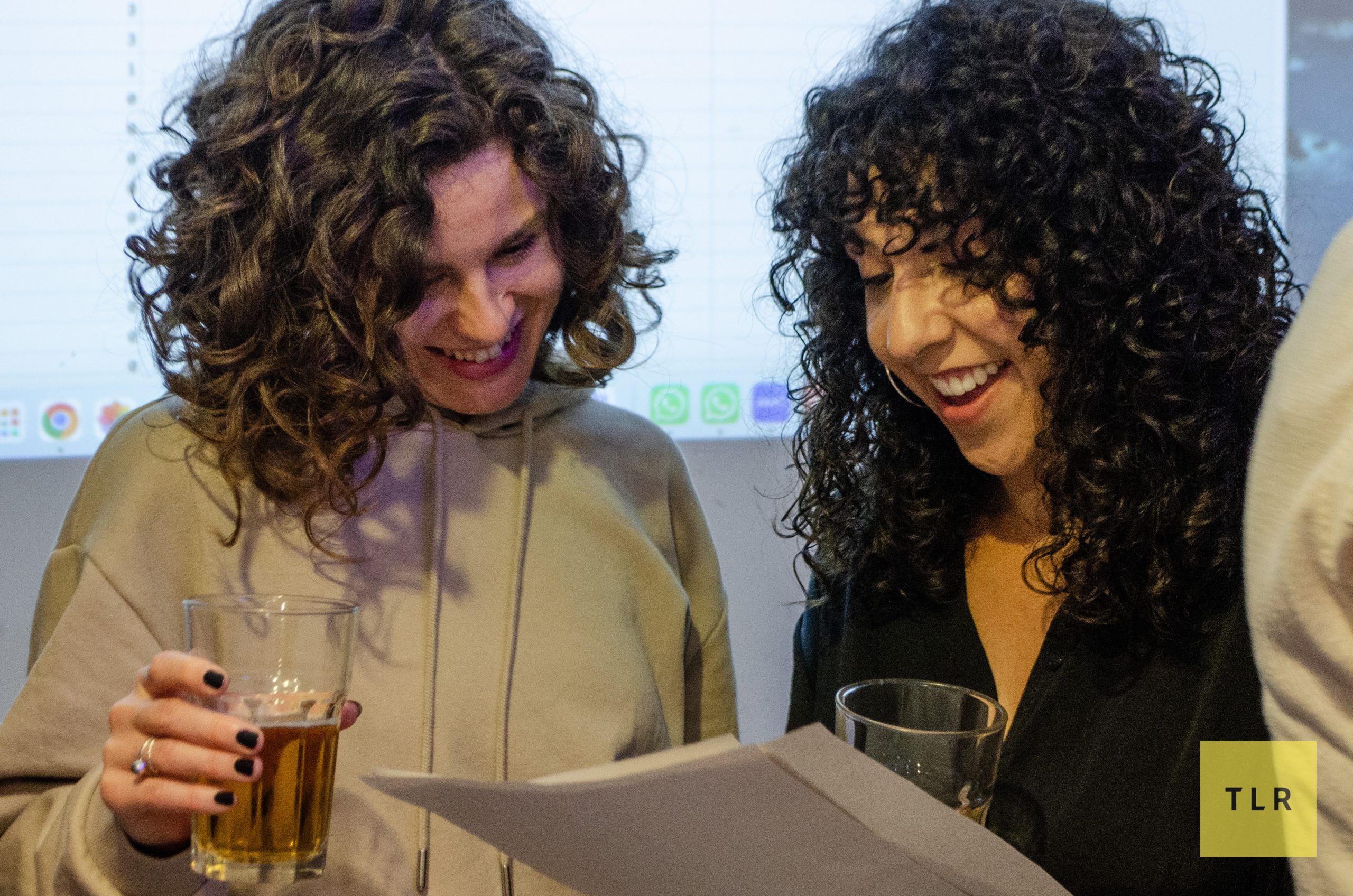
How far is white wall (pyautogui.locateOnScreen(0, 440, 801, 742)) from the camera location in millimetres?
2115

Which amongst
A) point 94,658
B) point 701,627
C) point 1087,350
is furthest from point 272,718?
point 1087,350

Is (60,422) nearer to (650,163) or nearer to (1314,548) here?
(650,163)

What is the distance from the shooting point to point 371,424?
1119mm

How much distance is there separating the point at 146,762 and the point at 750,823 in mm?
448

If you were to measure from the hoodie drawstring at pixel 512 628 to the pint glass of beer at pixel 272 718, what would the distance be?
322mm

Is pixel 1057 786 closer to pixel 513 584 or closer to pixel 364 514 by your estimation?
pixel 513 584

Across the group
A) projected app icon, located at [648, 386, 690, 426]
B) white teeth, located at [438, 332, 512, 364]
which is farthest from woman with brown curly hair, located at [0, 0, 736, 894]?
projected app icon, located at [648, 386, 690, 426]

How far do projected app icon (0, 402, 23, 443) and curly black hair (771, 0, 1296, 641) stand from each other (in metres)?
1.68

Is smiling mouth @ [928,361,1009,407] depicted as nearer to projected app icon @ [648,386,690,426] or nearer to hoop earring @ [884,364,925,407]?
hoop earring @ [884,364,925,407]

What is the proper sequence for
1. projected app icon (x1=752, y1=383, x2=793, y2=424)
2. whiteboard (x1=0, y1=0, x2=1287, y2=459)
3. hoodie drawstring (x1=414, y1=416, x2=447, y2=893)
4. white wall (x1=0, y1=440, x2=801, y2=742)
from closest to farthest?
hoodie drawstring (x1=414, y1=416, x2=447, y2=893) < whiteboard (x1=0, y1=0, x2=1287, y2=459) < white wall (x1=0, y1=440, x2=801, y2=742) < projected app icon (x1=752, y1=383, x2=793, y2=424)

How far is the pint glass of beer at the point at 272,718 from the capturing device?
0.78 meters

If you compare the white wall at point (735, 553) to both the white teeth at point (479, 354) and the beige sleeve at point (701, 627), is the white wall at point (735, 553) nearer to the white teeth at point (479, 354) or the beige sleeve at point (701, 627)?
the beige sleeve at point (701, 627)

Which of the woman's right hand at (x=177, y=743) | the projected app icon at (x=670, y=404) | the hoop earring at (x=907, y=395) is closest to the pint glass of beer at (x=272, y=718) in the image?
the woman's right hand at (x=177, y=743)

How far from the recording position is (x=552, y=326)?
137 centimetres
